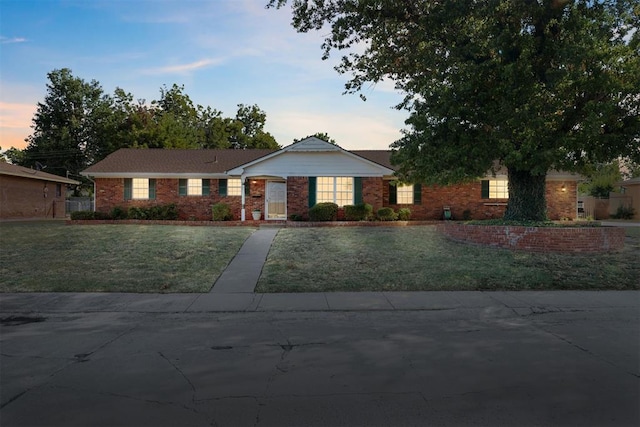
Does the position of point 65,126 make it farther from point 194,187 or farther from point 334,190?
point 334,190

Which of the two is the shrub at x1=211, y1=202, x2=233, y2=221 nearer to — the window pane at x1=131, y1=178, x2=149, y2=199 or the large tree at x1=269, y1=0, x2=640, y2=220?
the window pane at x1=131, y1=178, x2=149, y2=199

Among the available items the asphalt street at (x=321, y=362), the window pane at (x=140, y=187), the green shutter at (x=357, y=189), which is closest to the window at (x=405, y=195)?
the green shutter at (x=357, y=189)

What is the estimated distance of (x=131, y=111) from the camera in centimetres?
4556

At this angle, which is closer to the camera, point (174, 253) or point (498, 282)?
point (498, 282)

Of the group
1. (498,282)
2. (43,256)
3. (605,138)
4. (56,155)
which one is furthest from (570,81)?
(56,155)

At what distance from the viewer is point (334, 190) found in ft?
72.1

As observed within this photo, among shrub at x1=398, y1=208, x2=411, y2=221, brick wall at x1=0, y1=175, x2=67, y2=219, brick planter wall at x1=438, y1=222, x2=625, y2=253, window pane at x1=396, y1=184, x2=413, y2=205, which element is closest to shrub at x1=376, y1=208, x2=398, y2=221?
shrub at x1=398, y1=208, x2=411, y2=221

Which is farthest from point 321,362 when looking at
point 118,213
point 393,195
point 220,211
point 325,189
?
point 118,213

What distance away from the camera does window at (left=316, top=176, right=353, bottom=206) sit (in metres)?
22.0

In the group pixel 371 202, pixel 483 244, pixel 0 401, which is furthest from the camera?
pixel 371 202

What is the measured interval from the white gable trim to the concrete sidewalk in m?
14.0

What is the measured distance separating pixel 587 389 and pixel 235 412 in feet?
10.5

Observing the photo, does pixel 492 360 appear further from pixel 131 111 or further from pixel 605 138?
pixel 131 111

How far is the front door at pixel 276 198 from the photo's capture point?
23000 mm
